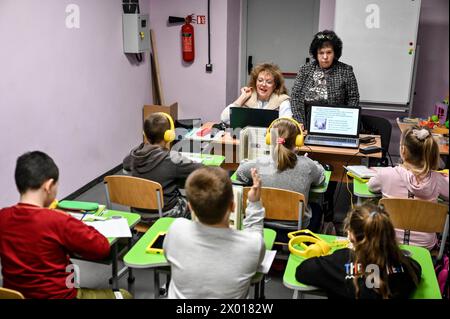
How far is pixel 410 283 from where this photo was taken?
Result: 6.25ft

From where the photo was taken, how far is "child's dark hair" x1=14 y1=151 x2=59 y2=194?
1.97 metres

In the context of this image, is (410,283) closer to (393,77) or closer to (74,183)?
(74,183)

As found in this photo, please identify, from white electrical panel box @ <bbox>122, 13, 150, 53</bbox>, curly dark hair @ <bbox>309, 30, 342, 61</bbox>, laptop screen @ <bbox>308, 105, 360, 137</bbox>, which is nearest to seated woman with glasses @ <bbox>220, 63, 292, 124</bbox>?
laptop screen @ <bbox>308, 105, 360, 137</bbox>

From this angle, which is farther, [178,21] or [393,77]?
[178,21]

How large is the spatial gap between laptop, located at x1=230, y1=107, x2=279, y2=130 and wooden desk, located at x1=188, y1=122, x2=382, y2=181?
18 centimetres

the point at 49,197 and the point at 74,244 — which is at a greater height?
the point at 49,197

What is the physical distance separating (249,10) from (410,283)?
17.8 ft

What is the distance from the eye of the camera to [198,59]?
6.20 metres

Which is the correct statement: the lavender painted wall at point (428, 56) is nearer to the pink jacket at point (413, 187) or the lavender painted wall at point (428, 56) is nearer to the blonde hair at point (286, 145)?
the pink jacket at point (413, 187)

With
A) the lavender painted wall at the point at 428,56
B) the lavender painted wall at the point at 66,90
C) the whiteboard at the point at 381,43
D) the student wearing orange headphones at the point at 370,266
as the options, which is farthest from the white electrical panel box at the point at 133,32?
the student wearing orange headphones at the point at 370,266

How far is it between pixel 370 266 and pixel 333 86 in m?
2.67

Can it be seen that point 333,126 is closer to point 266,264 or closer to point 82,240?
point 266,264

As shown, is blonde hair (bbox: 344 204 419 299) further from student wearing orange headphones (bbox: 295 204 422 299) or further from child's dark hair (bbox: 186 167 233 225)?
child's dark hair (bbox: 186 167 233 225)
